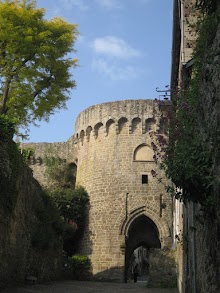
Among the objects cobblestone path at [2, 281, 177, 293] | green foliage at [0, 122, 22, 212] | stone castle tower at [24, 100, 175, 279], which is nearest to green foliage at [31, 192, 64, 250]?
cobblestone path at [2, 281, 177, 293]

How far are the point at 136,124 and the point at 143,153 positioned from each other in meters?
1.72

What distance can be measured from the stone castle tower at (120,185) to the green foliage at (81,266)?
308 millimetres

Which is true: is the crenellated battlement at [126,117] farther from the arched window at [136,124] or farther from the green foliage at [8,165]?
the green foliage at [8,165]

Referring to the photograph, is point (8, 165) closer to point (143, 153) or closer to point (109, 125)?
point (143, 153)

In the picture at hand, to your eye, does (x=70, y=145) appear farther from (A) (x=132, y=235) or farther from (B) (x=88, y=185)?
(A) (x=132, y=235)

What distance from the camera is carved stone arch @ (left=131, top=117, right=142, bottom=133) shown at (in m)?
23.0

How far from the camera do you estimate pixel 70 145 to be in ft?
91.6

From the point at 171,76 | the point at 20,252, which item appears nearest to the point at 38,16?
the point at 171,76

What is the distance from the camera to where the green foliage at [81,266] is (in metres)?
20.4

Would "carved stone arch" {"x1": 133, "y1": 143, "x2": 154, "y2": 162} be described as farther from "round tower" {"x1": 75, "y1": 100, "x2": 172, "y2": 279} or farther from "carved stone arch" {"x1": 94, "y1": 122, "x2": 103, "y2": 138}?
"carved stone arch" {"x1": 94, "y1": 122, "x2": 103, "y2": 138}

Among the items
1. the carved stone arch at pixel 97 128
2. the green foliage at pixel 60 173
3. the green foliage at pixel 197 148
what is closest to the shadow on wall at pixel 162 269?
the carved stone arch at pixel 97 128

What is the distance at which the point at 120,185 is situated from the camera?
22.0 m

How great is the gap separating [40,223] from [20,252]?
2478 millimetres

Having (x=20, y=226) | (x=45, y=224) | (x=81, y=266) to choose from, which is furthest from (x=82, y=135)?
(x=20, y=226)
